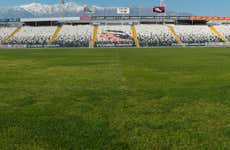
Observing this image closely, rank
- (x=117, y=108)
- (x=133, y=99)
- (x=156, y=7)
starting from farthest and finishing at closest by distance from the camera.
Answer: (x=156, y=7)
(x=133, y=99)
(x=117, y=108)

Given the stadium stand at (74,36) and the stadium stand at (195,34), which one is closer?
the stadium stand at (74,36)

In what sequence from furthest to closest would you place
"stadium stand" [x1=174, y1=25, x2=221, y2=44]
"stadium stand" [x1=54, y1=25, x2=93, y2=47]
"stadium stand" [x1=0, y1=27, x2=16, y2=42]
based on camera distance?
"stadium stand" [x1=0, y1=27, x2=16, y2=42]
"stadium stand" [x1=174, y1=25, x2=221, y2=44]
"stadium stand" [x1=54, y1=25, x2=93, y2=47]

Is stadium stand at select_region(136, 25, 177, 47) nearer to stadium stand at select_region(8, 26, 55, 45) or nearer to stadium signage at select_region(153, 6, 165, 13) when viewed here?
stadium signage at select_region(153, 6, 165, 13)

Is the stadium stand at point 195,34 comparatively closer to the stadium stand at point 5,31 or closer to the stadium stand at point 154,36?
the stadium stand at point 154,36

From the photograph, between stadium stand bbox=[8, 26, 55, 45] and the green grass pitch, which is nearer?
the green grass pitch

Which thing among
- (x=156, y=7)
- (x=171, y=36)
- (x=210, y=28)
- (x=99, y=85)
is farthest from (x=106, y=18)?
(x=99, y=85)

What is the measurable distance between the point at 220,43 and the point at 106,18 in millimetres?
35751

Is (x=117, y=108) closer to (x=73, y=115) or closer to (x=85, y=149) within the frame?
(x=73, y=115)

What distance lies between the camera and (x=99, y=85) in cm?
1508

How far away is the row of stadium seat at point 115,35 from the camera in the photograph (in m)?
78.8

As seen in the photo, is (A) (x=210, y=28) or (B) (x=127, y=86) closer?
(B) (x=127, y=86)

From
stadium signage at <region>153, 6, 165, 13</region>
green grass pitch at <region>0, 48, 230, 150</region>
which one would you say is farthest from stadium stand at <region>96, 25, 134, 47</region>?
green grass pitch at <region>0, 48, 230, 150</region>

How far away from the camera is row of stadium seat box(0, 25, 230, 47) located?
7881 centimetres

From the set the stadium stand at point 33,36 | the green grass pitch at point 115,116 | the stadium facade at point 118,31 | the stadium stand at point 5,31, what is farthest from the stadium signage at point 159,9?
the green grass pitch at point 115,116
